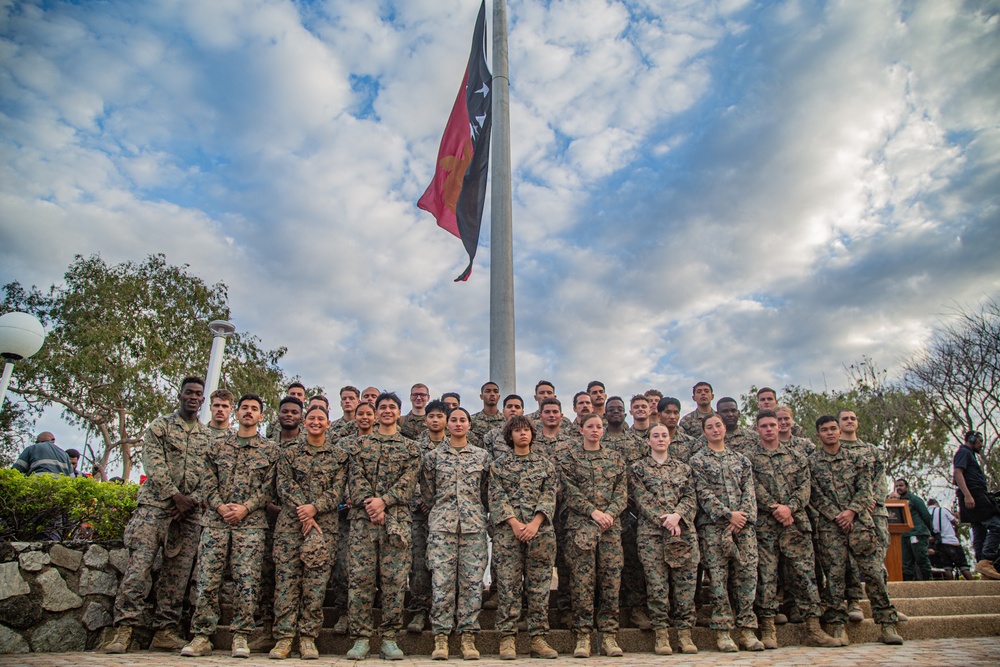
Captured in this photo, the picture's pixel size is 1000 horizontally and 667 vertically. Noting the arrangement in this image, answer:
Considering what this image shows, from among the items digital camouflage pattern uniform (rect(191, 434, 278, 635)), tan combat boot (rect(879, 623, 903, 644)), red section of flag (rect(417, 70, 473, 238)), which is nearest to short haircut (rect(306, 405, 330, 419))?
digital camouflage pattern uniform (rect(191, 434, 278, 635))

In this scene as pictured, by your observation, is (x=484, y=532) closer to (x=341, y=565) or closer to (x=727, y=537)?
(x=341, y=565)

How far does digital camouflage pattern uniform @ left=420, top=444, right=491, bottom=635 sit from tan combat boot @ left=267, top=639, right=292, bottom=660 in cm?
116

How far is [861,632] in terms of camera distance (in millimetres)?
6191

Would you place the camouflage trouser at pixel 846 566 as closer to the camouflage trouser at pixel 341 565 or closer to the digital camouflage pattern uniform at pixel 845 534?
the digital camouflage pattern uniform at pixel 845 534

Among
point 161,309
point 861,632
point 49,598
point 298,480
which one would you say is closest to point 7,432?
point 161,309

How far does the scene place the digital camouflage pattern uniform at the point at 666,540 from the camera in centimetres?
576

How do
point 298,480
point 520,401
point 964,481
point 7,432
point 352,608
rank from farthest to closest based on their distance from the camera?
point 7,432 → point 964,481 → point 520,401 → point 298,480 → point 352,608

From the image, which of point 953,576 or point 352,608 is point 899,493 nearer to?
point 953,576

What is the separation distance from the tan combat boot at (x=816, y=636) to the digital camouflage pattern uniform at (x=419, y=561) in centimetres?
358

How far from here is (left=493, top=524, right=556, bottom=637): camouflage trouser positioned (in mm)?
5469

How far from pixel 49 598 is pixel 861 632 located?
24.6ft

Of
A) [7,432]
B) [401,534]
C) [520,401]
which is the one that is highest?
[7,432]

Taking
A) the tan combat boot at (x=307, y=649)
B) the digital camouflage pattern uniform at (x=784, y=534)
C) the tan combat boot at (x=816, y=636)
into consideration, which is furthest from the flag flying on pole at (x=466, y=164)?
the tan combat boot at (x=816, y=636)

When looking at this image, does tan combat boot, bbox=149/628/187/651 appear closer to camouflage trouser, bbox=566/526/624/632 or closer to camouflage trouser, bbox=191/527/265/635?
camouflage trouser, bbox=191/527/265/635
